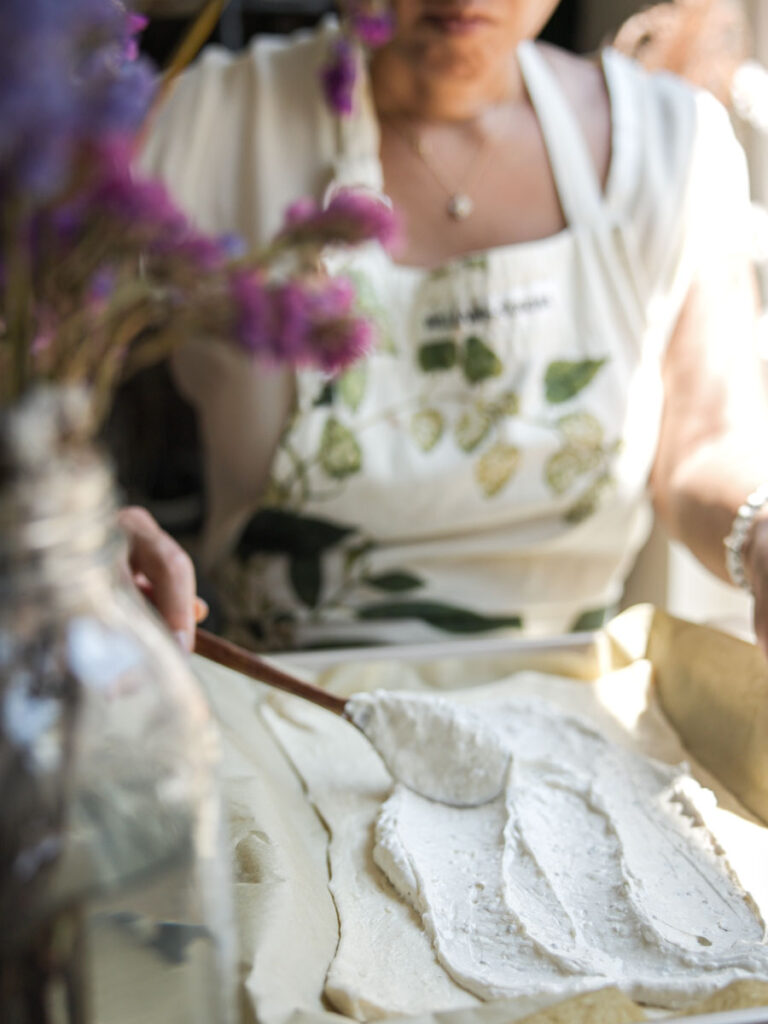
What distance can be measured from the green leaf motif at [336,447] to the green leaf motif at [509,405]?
12 cm

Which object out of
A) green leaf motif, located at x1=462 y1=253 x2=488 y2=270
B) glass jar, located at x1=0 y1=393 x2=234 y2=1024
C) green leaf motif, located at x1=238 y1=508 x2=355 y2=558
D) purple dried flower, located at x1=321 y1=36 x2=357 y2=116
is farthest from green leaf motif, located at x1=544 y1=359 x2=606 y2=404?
glass jar, located at x1=0 y1=393 x2=234 y2=1024

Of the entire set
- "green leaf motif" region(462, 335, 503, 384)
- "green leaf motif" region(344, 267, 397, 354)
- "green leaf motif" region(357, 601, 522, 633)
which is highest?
"green leaf motif" region(344, 267, 397, 354)

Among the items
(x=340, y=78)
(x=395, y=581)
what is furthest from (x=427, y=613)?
(x=340, y=78)

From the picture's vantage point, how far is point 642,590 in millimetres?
1535

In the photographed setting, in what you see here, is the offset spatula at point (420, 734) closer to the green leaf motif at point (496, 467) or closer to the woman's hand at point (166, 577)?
the woman's hand at point (166, 577)

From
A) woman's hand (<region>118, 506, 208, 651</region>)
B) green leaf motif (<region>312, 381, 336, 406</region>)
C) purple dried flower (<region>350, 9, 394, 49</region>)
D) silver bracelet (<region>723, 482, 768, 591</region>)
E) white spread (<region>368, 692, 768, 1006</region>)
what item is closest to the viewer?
purple dried flower (<region>350, 9, 394, 49</region>)

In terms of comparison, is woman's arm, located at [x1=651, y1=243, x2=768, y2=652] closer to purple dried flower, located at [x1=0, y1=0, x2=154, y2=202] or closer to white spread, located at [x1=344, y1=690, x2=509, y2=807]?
white spread, located at [x1=344, y1=690, x2=509, y2=807]

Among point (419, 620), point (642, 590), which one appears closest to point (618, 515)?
point (419, 620)

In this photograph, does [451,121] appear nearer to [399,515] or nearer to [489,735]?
[399,515]

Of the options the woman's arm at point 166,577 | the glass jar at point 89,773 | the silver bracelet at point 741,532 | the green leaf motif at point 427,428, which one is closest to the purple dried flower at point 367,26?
the glass jar at point 89,773

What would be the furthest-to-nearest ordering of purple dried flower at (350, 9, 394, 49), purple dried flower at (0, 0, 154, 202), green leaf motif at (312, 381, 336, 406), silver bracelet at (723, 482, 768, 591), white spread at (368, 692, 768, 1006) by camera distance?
1. green leaf motif at (312, 381, 336, 406)
2. silver bracelet at (723, 482, 768, 591)
3. white spread at (368, 692, 768, 1006)
4. purple dried flower at (350, 9, 394, 49)
5. purple dried flower at (0, 0, 154, 202)

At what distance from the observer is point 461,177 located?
3.06ft

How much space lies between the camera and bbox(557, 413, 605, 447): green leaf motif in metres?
0.88

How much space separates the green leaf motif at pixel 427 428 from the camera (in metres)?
0.87
